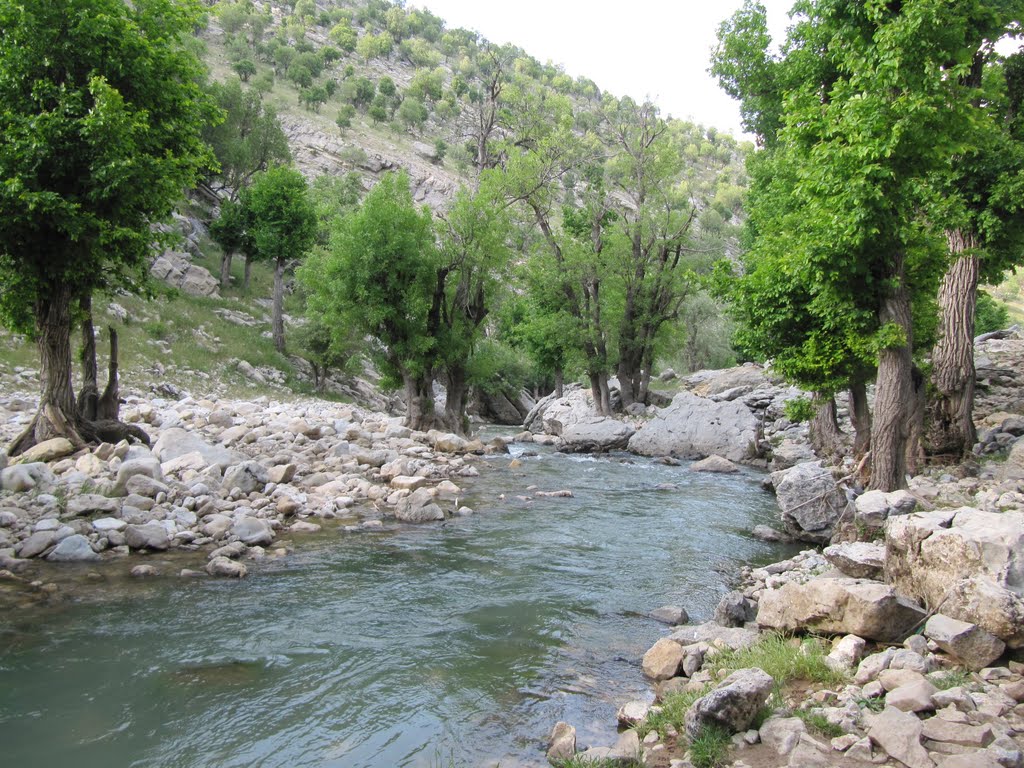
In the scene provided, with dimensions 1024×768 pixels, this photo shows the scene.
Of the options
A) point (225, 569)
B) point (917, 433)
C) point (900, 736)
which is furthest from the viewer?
point (917, 433)

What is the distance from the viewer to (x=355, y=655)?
21.6ft

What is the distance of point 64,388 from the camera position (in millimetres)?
12469

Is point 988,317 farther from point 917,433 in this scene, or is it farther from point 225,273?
point 225,273

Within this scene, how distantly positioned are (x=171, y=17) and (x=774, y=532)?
→ 15453 millimetres

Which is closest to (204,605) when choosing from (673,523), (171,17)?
(673,523)

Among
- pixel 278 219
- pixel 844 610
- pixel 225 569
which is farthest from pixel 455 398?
pixel 844 610

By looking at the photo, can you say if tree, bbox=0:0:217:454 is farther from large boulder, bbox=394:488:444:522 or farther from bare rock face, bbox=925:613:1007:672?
bare rock face, bbox=925:613:1007:672

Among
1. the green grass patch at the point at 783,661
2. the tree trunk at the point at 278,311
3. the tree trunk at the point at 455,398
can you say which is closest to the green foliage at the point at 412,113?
the tree trunk at the point at 278,311

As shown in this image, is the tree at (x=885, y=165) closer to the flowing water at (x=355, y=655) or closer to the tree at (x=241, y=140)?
the flowing water at (x=355, y=655)

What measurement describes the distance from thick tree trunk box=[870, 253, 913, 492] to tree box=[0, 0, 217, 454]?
1241 centimetres

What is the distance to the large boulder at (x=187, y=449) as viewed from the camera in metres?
13.1

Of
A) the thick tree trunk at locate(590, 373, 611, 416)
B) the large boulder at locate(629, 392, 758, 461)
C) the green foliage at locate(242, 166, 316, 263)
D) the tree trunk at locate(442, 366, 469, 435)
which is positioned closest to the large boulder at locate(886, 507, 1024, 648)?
the large boulder at locate(629, 392, 758, 461)

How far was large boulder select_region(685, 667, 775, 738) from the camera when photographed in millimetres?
4547

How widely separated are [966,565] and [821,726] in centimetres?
249
